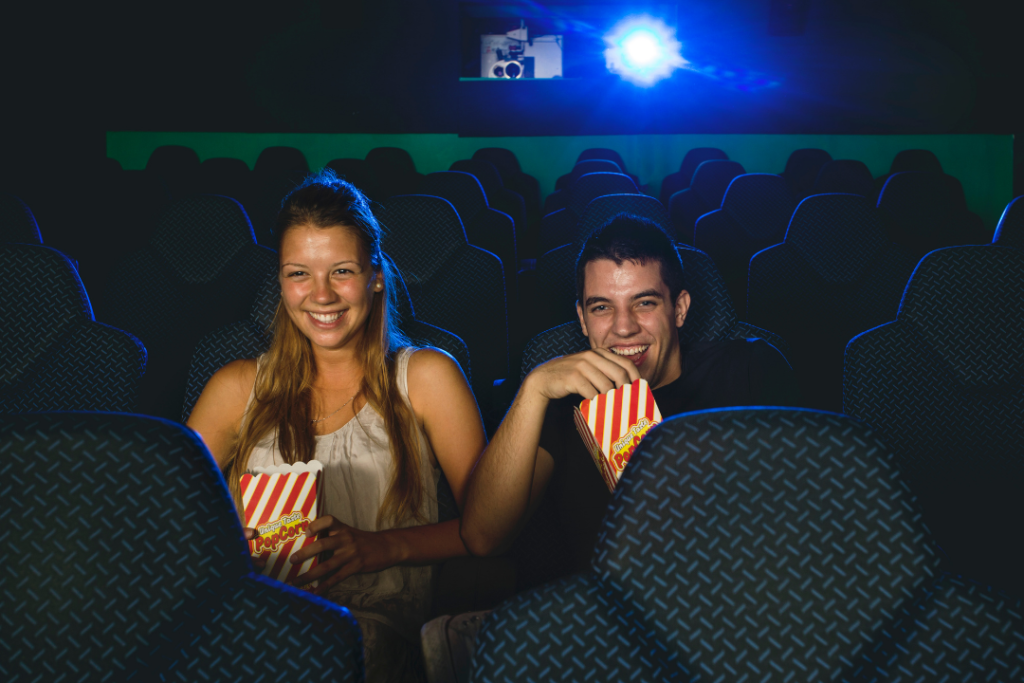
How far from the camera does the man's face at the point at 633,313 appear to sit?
1427 mm

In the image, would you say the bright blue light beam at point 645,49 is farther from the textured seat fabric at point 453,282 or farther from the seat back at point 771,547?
the seat back at point 771,547

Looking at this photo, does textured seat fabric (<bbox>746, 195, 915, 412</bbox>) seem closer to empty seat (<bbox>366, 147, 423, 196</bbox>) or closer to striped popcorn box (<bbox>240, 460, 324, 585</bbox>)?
striped popcorn box (<bbox>240, 460, 324, 585</bbox>)

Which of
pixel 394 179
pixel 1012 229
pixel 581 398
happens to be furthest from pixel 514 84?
pixel 581 398

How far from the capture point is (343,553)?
1134mm

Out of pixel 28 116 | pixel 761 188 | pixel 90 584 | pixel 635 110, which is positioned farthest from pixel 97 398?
pixel 635 110

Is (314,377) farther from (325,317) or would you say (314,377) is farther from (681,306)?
(681,306)

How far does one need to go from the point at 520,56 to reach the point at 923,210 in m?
5.72

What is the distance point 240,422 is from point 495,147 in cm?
712

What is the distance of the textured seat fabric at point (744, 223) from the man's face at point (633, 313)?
2.13m

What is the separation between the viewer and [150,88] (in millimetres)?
8117

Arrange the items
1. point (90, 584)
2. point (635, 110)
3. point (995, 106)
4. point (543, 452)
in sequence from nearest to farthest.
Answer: point (90, 584) < point (543, 452) < point (995, 106) < point (635, 110)

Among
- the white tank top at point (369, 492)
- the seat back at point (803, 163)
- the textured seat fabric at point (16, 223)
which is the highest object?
the seat back at point (803, 163)

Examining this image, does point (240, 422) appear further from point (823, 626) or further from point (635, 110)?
point (635, 110)

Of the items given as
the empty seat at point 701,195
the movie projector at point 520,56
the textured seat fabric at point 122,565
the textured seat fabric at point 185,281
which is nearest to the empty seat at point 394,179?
the empty seat at point 701,195
